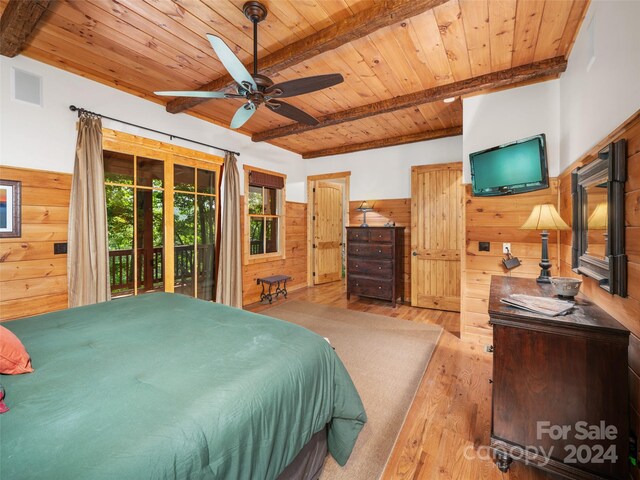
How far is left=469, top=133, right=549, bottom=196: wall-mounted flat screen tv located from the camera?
8.39ft

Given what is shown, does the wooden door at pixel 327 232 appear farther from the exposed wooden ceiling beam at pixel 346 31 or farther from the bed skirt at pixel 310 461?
the bed skirt at pixel 310 461

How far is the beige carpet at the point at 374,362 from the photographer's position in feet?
5.27

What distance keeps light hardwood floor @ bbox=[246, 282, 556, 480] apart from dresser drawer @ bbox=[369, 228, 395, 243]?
1.74 m

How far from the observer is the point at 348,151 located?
5.27 meters

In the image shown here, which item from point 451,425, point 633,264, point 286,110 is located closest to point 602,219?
point 633,264

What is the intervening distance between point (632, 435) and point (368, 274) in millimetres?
3429

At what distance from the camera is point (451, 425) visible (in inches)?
72.8

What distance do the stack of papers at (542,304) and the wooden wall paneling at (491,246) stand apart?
1261mm

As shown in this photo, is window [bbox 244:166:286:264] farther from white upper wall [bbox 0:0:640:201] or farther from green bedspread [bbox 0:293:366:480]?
green bedspread [bbox 0:293:366:480]

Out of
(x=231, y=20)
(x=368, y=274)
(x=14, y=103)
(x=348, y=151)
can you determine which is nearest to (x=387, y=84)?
(x=231, y=20)

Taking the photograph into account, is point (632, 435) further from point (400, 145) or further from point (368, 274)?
point (400, 145)

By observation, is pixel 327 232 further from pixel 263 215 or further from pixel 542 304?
pixel 542 304

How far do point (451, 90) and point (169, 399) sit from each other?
11.4 feet

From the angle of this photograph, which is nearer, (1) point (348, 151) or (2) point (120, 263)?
(2) point (120, 263)
